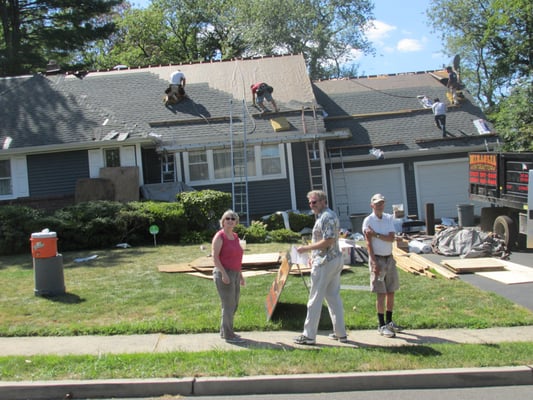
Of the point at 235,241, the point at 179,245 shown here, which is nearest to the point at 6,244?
the point at 179,245

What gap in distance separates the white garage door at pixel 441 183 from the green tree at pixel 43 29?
20413mm

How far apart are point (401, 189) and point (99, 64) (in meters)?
31.5

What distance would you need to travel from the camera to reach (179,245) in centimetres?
1469

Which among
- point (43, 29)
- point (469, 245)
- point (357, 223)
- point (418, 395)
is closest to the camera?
point (418, 395)

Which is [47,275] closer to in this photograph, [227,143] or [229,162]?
[227,143]

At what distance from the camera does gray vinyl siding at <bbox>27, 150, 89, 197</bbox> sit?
18.5 meters

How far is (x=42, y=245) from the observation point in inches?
361

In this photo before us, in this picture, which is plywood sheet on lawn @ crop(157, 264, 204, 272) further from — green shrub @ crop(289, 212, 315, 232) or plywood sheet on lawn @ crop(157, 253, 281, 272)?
green shrub @ crop(289, 212, 315, 232)

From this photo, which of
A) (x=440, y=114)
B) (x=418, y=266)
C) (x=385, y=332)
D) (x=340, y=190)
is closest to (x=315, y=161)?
(x=340, y=190)

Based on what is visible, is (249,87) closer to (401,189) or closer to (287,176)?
(287,176)

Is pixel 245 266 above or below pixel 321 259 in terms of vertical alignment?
below

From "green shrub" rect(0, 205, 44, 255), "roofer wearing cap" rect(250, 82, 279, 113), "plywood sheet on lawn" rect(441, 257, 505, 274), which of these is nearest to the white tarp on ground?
"plywood sheet on lawn" rect(441, 257, 505, 274)

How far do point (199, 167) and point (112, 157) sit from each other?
289 centimetres

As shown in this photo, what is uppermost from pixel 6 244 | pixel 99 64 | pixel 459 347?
pixel 99 64
